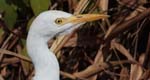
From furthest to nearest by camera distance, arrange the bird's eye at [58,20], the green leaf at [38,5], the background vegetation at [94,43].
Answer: the background vegetation at [94,43], the green leaf at [38,5], the bird's eye at [58,20]

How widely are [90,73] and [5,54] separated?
1.41 ft

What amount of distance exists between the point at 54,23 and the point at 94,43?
717 millimetres

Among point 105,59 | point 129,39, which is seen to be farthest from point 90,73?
point 129,39

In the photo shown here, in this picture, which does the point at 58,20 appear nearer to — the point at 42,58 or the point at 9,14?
the point at 42,58

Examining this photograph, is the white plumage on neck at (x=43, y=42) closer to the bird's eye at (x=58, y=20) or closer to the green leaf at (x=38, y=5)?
the bird's eye at (x=58, y=20)

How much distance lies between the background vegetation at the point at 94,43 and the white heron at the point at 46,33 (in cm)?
46

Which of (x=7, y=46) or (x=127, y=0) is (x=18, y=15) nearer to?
(x=7, y=46)

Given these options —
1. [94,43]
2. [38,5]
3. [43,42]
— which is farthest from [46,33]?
[94,43]

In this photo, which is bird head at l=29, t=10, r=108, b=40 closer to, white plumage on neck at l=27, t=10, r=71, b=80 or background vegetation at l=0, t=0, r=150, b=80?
white plumage on neck at l=27, t=10, r=71, b=80

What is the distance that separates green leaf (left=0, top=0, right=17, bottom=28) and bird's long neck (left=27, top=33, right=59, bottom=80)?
0.47 m

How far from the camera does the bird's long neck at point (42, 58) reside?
187 centimetres

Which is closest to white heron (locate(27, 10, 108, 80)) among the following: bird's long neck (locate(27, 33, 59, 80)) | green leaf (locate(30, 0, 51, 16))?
bird's long neck (locate(27, 33, 59, 80))

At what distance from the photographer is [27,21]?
255cm

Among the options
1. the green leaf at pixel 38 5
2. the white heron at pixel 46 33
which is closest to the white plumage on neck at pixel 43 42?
the white heron at pixel 46 33
